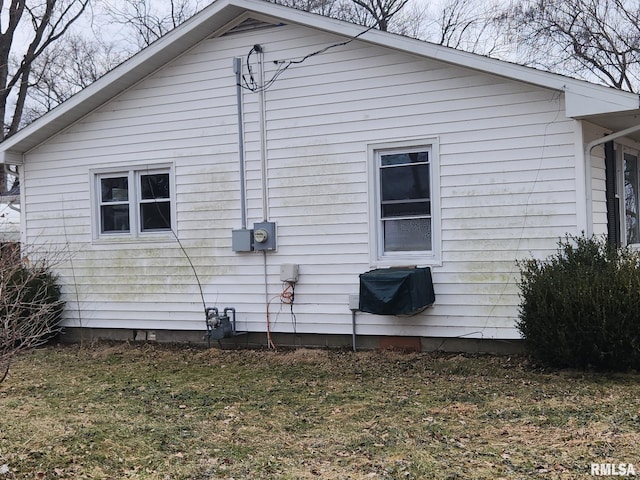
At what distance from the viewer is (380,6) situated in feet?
80.2

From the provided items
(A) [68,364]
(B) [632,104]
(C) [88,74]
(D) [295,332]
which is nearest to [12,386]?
(A) [68,364]

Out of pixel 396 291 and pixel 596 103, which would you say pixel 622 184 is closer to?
pixel 596 103

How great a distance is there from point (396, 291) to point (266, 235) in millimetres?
2138

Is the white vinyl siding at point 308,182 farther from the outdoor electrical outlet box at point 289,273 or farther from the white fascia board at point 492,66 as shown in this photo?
the white fascia board at point 492,66

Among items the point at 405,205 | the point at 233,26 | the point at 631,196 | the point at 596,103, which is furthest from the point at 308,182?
the point at 631,196

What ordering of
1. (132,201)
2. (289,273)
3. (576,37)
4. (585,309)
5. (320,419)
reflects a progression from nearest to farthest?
1. (320,419)
2. (585,309)
3. (289,273)
4. (132,201)
5. (576,37)

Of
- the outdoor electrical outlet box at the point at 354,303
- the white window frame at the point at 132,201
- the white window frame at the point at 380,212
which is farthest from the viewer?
the white window frame at the point at 132,201

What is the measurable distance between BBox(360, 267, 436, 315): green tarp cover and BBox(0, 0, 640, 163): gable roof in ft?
8.12

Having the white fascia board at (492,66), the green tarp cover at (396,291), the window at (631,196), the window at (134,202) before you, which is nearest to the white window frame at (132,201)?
the window at (134,202)

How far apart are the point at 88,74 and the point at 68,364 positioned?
878 inches

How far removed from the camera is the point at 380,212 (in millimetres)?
8578

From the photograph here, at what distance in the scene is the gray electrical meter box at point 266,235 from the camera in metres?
8.98

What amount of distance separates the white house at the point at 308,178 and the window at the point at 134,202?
3 centimetres

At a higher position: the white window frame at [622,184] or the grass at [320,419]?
the white window frame at [622,184]
